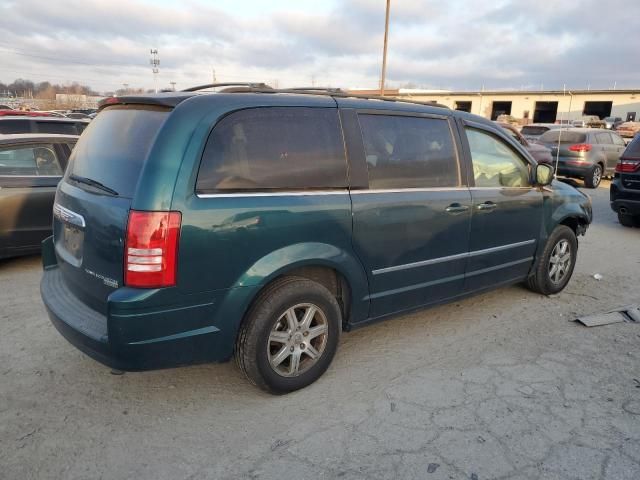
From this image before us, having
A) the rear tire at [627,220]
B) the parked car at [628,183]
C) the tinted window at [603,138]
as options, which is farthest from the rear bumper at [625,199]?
the tinted window at [603,138]

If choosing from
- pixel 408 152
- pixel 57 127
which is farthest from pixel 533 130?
pixel 408 152

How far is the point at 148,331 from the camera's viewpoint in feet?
8.36

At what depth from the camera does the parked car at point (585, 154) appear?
1338 cm

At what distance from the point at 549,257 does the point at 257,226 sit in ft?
11.0

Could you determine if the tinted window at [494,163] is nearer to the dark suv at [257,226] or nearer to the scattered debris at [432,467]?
the dark suv at [257,226]

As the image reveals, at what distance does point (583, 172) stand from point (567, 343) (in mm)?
11080

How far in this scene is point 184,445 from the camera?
2.62m

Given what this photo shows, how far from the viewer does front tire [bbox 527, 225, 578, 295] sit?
15.7 feet

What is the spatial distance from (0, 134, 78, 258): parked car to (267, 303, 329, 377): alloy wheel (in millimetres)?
3812

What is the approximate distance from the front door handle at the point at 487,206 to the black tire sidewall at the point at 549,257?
108 cm

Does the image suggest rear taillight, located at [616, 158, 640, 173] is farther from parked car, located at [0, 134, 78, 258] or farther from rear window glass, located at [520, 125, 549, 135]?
rear window glass, located at [520, 125, 549, 135]

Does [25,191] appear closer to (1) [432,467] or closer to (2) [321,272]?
(2) [321,272]

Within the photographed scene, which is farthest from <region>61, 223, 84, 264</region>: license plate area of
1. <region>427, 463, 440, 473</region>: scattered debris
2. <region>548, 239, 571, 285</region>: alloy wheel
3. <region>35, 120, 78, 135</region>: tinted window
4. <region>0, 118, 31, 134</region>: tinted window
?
<region>0, 118, 31, 134</region>: tinted window

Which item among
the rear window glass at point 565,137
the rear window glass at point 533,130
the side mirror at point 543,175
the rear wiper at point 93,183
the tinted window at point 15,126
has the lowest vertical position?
the rear wiper at point 93,183
